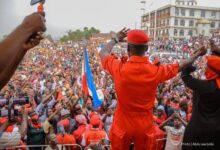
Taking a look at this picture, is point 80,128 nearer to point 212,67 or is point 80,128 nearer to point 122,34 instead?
point 122,34

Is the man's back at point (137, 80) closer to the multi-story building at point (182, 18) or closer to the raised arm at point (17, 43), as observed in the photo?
the raised arm at point (17, 43)

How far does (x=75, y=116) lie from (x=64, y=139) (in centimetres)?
120

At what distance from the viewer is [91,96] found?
9.92 meters

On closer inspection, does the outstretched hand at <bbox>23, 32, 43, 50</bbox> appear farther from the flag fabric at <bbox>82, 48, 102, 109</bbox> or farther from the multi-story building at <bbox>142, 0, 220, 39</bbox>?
the multi-story building at <bbox>142, 0, 220, 39</bbox>

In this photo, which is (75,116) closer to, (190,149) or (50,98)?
(50,98)

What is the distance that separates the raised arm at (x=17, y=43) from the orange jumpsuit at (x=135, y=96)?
1629 mm

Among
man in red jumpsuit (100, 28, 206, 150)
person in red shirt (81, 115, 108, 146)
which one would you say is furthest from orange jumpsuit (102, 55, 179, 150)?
person in red shirt (81, 115, 108, 146)

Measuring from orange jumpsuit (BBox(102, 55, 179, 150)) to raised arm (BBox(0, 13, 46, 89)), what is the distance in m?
1.63

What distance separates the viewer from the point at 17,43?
1.55 meters

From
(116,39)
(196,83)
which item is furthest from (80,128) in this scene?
(196,83)

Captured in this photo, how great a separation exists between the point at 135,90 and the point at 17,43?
1.76 metres

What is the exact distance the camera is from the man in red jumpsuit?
3184mm

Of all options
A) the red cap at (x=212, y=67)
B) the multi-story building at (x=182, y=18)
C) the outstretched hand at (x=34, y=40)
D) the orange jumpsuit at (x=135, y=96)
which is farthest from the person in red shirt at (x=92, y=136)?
the multi-story building at (x=182, y=18)

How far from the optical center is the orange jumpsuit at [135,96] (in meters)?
3.19
